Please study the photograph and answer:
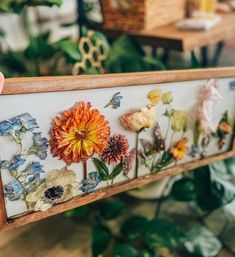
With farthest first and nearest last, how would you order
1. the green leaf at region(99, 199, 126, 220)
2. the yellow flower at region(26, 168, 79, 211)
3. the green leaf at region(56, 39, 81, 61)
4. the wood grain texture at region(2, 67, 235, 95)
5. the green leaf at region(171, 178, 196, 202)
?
the green leaf at region(99, 199, 126, 220) → the green leaf at region(171, 178, 196, 202) → the green leaf at region(56, 39, 81, 61) → the yellow flower at region(26, 168, 79, 211) → the wood grain texture at region(2, 67, 235, 95)

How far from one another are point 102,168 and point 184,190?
431 mm

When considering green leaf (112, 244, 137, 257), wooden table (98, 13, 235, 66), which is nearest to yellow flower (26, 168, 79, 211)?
green leaf (112, 244, 137, 257)

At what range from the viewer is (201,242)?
108 cm

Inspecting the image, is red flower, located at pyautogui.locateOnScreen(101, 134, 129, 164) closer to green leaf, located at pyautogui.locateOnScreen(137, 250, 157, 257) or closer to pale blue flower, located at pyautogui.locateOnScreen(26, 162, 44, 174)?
pale blue flower, located at pyautogui.locateOnScreen(26, 162, 44, 174)

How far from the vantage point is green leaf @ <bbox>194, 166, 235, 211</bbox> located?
1.00 metres

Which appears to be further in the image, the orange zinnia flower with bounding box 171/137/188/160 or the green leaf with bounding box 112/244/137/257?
the green leaf with bounding box 112/244/137/257

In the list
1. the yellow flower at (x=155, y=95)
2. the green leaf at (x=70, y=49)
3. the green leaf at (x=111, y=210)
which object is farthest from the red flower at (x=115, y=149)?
the green leaf at (x=111, y=210)

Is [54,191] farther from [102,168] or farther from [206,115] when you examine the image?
[206,115]

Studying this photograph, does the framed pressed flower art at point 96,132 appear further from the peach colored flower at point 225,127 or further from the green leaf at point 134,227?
the green leaf at point 134,227

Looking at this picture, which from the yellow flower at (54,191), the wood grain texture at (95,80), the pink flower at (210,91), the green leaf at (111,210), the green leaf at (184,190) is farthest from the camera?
the green leaf at (111,210)

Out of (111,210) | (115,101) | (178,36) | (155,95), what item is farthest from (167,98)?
(111,210)

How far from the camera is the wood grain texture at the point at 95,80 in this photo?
62cm

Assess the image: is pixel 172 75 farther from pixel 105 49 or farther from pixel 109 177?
pixel 105 49

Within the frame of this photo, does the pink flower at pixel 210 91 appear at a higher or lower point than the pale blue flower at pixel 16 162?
higher
